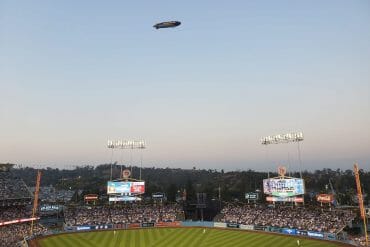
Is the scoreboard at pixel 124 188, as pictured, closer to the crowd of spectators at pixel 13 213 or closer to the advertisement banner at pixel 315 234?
the crowd of spectators at pixel 13 213

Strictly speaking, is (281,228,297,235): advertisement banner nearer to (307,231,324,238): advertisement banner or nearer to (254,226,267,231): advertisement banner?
(307,231,324,238): advertisement banner

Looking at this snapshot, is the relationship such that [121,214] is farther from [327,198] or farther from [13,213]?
[327,198]

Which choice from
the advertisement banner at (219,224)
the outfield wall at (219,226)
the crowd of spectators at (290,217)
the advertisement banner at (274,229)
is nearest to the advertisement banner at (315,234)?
the outfield wall at (219,226)

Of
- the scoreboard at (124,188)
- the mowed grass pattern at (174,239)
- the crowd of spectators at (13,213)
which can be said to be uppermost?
the scoreboard at (124,188)

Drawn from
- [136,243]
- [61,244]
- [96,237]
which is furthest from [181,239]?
[61,244]

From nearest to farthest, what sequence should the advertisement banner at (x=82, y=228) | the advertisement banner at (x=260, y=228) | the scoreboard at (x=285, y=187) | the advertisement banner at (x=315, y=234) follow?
1. the advertisement banner at (x=315, y=234)
2. the advertisement banner at (x=260, y=228)
3. the scoreboard at (x=285, y=187)
4. the advertisement banner at (x=82, y=228)

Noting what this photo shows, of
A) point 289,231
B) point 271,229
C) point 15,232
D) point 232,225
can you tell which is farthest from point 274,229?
point 15,232
